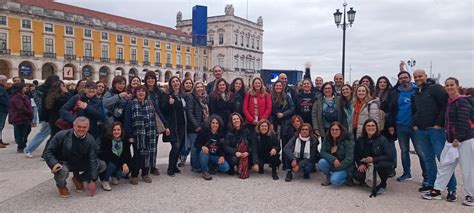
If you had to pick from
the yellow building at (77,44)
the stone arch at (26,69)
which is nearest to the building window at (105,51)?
the yellow building at (77,44)

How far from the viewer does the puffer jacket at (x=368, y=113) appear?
5102 mm

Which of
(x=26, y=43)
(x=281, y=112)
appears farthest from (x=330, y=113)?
(x=26, y=43)

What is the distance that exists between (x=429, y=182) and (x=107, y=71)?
50.3m

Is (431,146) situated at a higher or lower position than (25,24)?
lower

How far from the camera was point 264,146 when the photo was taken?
18.4ft

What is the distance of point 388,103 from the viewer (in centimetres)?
538

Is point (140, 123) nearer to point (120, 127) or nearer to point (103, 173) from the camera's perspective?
point (120, 127)

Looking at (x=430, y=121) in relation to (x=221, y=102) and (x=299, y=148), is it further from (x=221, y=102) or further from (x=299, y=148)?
(x=221, y=102)

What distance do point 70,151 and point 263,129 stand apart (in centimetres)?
279

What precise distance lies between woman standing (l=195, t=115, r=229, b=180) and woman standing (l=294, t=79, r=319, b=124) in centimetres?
145

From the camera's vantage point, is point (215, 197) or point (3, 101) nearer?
point (215, 197)

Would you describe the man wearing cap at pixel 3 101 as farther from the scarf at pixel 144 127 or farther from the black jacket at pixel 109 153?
the scarf at pixel 144 127

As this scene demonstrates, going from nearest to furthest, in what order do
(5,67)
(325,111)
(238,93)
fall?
(325,111)
(238,93)
(5,67)

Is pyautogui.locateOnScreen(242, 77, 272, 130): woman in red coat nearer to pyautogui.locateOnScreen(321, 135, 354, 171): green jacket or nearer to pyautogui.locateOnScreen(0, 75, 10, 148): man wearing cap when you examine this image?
pyautogui.locateOnScreen(321, 135, 354, 171): green jacket
